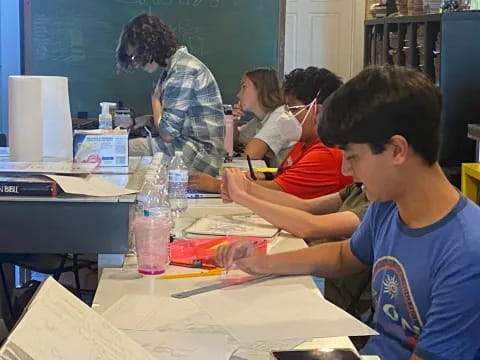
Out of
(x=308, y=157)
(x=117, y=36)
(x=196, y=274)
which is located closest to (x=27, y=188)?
(x=196, y=274)

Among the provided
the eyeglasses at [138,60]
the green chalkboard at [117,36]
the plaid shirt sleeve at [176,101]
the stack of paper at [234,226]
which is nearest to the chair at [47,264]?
the stack of paper at [234,226]

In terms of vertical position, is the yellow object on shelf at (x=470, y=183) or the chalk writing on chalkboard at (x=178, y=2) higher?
the chalk writing on chalkboard at (x=178, y=2)

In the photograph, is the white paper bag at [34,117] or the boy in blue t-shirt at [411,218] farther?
the white paper bag at [34,117]

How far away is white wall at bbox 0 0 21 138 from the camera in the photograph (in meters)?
5.20

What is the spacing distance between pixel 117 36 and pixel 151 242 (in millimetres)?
3815

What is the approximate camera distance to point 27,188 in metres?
1.60

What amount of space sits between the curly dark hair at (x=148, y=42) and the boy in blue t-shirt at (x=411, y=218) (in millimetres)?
2087

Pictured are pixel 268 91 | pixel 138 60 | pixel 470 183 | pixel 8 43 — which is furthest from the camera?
pixel 8 43

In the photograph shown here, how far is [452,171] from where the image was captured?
145 inches

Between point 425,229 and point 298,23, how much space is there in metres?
4.75

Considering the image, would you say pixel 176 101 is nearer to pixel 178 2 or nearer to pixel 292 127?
pixel 292 127

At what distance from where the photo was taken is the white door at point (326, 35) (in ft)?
19.5

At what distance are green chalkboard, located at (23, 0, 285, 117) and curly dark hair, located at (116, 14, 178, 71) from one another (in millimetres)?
1697

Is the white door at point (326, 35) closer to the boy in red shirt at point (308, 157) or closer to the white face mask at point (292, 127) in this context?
the white face mask at point (292, 127)
